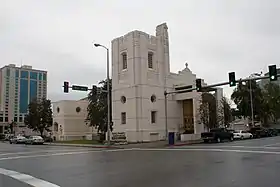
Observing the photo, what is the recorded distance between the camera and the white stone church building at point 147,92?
42.1 m

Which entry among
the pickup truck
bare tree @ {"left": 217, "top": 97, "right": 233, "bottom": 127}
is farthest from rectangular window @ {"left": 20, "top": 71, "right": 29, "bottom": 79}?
the pickup truck

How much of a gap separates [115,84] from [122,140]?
9.78 m

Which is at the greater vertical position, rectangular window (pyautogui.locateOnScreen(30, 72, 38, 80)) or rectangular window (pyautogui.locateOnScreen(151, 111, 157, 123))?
rectangular window (pyautogui.locateOnScreen(30, 72, 38, 80))

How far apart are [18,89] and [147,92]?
79893 mm

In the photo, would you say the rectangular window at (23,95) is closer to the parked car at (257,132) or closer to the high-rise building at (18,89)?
the high-rise building at (18,89)

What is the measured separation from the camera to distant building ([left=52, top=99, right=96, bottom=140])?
67500 millimetres

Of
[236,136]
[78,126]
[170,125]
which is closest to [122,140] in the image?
[170,125]

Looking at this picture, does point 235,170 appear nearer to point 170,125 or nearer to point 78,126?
point 170,125

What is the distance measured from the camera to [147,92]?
1679 inches

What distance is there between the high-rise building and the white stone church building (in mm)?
66180

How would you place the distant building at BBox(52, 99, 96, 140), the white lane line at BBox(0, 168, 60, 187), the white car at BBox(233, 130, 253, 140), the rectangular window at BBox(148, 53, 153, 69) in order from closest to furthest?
the white lane line at BBox(0, 168, 60, 187)
the rectangular window at BBox(148, 53, 153, 69)
the white car at BBox(233, 130, 253, 140)
the distant building at BBox(52, 99, 96, 140)

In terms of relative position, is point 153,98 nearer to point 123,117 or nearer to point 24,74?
point 123,117

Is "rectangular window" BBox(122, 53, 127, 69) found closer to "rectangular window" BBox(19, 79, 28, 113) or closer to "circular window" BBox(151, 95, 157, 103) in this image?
"circular window" BBox(151, 95, 157, 103)

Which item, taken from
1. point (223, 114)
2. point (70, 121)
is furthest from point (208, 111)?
point (70, 121)
